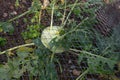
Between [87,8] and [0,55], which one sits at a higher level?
[87,8]

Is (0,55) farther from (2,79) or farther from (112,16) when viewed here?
(112,16)

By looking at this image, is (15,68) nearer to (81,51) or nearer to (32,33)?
(81,51)

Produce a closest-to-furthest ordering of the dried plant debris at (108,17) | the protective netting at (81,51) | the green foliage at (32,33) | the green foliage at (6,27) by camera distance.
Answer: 1. the protective netting at (81,51)
2. the green foliage at (6,27)
3. the green foliage at (32,33)
4. the dried plant debris at (108,17)

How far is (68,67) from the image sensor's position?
237 cm

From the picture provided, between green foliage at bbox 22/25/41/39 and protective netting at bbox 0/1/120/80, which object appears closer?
protective netting at bbox 0/1/120/80

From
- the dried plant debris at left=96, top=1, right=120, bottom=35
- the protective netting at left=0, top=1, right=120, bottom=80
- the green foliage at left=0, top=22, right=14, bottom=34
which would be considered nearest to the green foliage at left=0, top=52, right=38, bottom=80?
the protective netting at left=0, top=1, right=120, bottom=80

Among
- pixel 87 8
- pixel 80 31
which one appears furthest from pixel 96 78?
pixel 87 8

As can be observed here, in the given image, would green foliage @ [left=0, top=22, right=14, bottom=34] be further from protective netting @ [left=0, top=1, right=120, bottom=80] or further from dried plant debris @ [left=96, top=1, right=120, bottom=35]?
dried plant debris @ [left=96, top=1, right=120, bottom=35]

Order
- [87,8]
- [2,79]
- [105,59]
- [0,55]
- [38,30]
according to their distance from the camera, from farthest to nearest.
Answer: [87,8], [38,30], [0,55], [105,59], [2,79]

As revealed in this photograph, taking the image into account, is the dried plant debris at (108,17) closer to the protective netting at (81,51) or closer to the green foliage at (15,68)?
the protective netting at (81,51)

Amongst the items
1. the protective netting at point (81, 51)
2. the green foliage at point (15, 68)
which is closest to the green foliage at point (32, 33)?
the protective netting at point (81, 51)

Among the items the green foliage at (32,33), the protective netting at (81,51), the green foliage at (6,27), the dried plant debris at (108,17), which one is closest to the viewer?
the protective netting at (81,51)

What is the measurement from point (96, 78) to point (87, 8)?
77 centimetres

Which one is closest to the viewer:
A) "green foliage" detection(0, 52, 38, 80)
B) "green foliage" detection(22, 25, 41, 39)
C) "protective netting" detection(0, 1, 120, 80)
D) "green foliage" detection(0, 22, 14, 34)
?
"green foliage" detection(0, 52, 38, 80)
